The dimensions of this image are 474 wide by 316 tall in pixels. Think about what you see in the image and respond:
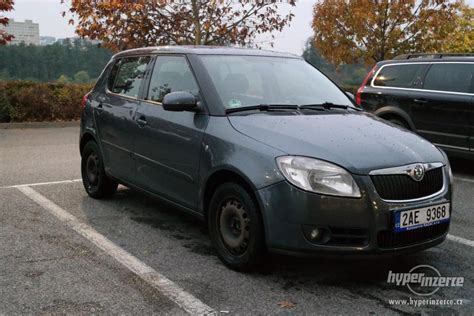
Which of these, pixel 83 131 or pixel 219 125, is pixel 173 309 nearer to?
pixel 219 125

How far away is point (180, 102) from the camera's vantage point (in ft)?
13.6

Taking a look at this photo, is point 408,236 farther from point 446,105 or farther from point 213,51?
point 446,105

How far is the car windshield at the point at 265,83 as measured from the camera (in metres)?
4.32

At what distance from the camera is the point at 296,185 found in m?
3.40

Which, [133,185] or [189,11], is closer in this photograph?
[133,185]

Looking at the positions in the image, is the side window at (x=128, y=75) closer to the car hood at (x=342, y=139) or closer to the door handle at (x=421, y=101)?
the car hood at (x=342, y=139)

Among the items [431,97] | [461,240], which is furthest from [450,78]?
[461,240]

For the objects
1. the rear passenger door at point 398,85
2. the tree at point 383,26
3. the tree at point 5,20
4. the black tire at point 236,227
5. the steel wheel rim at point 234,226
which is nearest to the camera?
the black tire at point 236,227

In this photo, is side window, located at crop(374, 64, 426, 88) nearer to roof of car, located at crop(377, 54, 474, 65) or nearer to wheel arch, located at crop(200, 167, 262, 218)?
roof of car, located at crop(377, 54, 474, 65)

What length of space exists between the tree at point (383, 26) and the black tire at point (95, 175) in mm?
15573

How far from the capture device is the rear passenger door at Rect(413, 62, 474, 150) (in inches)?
295

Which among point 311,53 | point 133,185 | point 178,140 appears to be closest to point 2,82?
point 133,185

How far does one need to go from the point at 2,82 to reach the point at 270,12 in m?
7.96

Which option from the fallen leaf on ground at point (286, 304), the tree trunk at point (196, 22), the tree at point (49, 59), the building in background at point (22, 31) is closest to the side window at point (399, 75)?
the fallen leaf on ground at point (286, 304)
